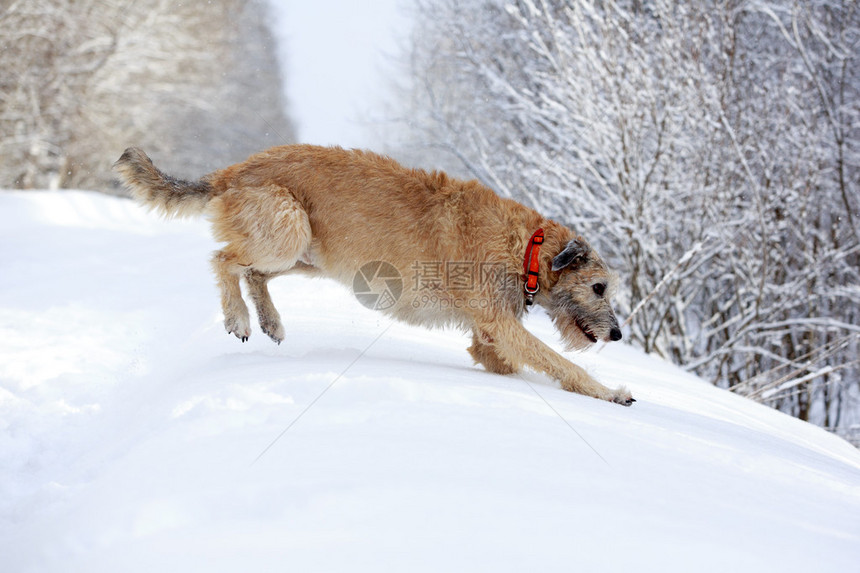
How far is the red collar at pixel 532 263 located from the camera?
396cm

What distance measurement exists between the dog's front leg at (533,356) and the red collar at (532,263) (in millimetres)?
231

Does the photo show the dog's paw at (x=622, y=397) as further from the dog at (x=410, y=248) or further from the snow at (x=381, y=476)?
the dog at (x=410, y=248)

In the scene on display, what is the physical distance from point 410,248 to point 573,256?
0.99 meters

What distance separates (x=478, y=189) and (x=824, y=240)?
20.0 ft

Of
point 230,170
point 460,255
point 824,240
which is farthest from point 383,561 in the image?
point 824,240

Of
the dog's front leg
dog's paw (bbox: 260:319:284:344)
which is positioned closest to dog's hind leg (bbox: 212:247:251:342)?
dog's paw (bbox: 260:319:284:344)

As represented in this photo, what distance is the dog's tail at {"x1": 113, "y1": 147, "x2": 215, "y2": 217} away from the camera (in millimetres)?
4355

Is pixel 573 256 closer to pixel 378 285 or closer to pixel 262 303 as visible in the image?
pixel 378 285

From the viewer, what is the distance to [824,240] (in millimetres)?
8148

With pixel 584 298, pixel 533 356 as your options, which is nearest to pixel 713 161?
pixel 584 298

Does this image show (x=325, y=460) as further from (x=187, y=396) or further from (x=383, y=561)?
(x=187, y=396)

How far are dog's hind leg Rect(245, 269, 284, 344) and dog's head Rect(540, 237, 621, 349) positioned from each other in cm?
174

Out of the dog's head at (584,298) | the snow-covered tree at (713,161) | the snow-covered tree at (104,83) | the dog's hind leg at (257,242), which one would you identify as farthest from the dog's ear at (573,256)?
the snow-covered tree at (104,83)

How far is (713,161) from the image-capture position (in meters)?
7.63
